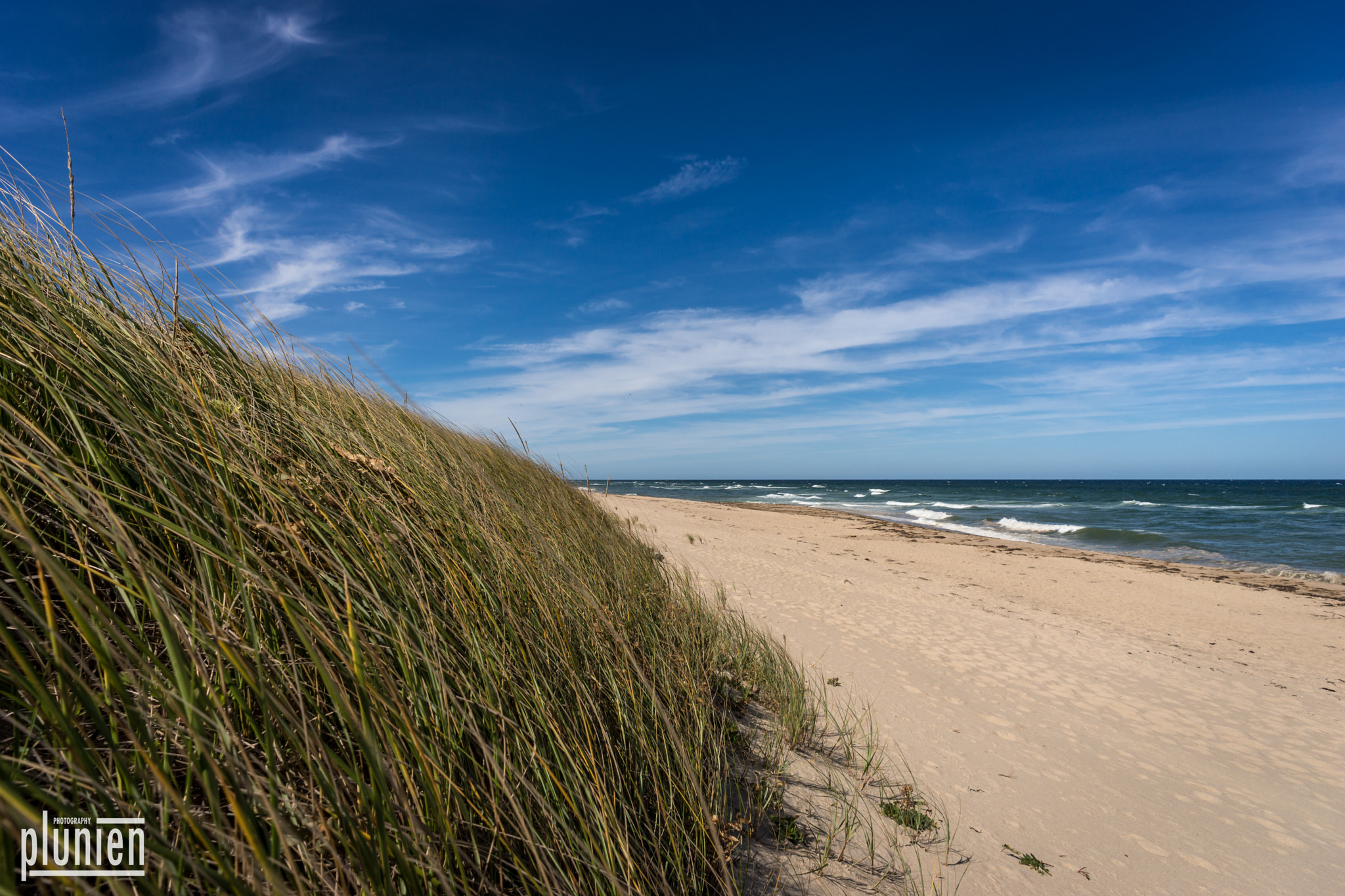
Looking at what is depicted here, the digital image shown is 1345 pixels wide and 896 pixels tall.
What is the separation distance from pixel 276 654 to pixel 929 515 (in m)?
37.2

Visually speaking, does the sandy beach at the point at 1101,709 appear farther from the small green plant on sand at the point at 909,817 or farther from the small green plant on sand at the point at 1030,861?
the small green plant on sand at the point at 909,817

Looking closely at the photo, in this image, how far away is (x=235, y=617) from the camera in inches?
54.8

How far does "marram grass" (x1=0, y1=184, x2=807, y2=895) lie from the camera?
1016 millimetres

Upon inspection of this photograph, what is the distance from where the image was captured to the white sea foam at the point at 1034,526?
27.2 metres

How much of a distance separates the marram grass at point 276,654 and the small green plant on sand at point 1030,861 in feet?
7.07

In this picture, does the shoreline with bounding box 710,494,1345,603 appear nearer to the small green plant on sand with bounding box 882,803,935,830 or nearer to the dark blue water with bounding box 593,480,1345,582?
the dark blue water with bounding box 593,480,1345,582

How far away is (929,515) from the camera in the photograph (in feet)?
113

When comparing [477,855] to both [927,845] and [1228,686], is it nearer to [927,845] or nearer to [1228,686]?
[927,845]

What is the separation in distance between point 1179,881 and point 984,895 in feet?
5.17

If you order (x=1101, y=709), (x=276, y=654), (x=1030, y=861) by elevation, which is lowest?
(x=1101, y=709)

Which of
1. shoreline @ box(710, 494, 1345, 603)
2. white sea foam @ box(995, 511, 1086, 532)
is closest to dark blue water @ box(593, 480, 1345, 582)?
white sea foam @ box(995, 511, 1086, 532)

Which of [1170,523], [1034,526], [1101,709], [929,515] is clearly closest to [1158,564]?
[1034,526]

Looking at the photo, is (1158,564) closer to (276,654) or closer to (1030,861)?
(1030,861)

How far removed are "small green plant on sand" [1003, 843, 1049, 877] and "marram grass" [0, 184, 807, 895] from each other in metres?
2.16
